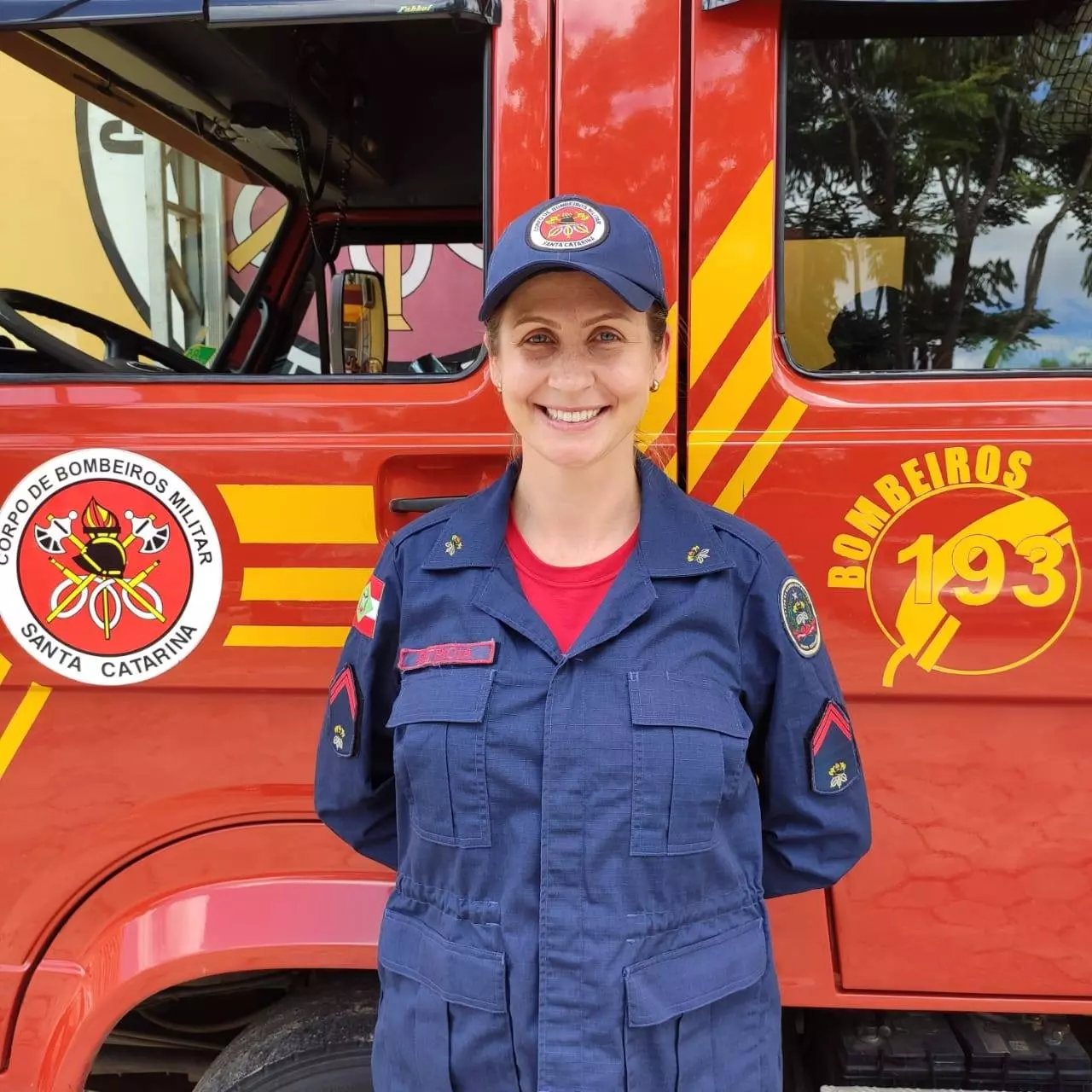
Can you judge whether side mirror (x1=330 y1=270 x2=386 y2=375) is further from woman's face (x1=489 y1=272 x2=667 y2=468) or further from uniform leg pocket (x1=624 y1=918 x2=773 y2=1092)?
uniform leg pocket (x1=624 y1=918 x2=773 y2=1092)

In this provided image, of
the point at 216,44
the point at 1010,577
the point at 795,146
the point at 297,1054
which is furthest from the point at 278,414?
the point at 1010,577

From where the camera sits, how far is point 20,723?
4.86ft

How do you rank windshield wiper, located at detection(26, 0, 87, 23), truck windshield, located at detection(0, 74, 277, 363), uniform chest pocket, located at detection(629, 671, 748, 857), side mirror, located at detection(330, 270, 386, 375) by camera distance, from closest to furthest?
uniform chest pocket, located at detection(629, 671, 748, 857)
windshield wiper, located at detection(26, 0, 87, 23)
side mirror, located at detection(330, 270, 386, 375)
truck windshield, located at detection(0, 74, 277, 363)

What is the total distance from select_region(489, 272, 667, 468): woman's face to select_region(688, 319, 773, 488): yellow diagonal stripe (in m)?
0.28

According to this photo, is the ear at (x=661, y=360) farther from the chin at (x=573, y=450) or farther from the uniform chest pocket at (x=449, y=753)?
Answer: the uniform chest pocket at (x=449, y=753)

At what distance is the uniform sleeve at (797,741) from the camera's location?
45.3 inches

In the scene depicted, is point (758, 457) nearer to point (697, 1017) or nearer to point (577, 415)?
point (577, 415)

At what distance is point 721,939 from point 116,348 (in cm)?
172

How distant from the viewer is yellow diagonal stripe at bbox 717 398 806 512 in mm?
1387

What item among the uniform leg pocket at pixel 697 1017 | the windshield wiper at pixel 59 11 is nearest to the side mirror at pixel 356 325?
the windshield wiper at pixel 59 11

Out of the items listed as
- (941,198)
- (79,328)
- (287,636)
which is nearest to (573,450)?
(287,636)

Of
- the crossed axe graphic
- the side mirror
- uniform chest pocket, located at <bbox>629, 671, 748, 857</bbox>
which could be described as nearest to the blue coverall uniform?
uniform chest pocket, located at <bbox>629, 671, 748, 857</bbox>

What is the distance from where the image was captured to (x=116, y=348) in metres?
2.05

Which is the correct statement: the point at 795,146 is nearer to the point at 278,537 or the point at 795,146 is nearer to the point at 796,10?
the point at 796,10
